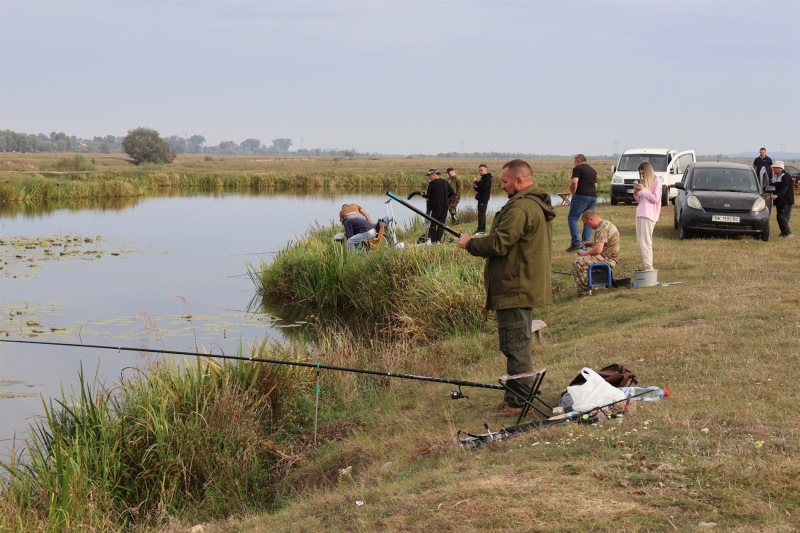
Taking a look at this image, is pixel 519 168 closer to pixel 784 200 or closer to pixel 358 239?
pixel 358 239

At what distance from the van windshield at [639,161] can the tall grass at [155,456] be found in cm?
2280

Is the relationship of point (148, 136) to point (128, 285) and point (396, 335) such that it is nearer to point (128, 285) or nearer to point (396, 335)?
point (128, 285)

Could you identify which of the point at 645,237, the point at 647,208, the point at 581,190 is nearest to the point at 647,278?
the point at 645,237

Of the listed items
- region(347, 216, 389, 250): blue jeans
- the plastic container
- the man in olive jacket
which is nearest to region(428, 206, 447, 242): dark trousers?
region(347, 216, 389, 250): blue jeans

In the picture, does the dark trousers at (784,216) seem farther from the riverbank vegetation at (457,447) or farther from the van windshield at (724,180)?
the riverbank vegetation at (457,447)

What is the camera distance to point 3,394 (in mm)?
10078

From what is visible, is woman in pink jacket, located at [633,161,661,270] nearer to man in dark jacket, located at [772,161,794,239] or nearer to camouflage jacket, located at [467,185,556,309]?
man in dark jacket, located at [772,161,794,239]

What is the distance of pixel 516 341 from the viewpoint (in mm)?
6684

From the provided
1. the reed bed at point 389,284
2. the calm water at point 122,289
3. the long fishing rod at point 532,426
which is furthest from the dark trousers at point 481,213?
the long fishing rod at point 532,426

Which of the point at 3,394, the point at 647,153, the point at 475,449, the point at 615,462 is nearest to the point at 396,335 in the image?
the point at 3,394

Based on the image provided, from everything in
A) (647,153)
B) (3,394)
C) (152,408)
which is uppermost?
(647,153)

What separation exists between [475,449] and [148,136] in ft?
356

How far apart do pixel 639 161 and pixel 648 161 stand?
1.90 meters

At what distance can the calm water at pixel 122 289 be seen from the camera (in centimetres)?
1165
